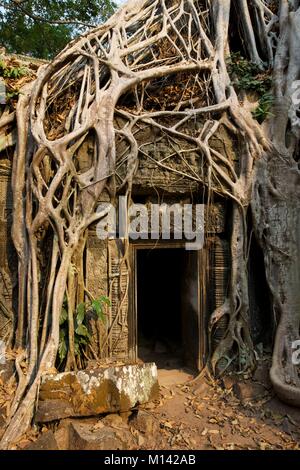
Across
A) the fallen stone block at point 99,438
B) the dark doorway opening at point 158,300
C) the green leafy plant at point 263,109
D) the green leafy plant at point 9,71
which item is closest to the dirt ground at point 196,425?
the fallen stone block at point 99,438

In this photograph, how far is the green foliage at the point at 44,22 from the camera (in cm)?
736

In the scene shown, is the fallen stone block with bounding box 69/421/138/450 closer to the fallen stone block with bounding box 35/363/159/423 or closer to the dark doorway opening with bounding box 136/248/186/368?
the fallen stone block with bounding box 35/363/159/423

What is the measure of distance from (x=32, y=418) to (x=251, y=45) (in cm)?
490

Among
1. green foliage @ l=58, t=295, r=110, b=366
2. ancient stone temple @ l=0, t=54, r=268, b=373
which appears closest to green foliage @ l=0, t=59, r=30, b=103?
ancient stone temple @ l=0, t=54, r=268, b=373

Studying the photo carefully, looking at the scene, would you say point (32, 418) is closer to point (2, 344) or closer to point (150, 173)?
point (2, 344)

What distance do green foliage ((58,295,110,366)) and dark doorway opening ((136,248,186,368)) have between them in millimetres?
2145

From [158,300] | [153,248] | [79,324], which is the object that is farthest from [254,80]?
[158,300]

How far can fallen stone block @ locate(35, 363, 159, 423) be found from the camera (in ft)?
8.61

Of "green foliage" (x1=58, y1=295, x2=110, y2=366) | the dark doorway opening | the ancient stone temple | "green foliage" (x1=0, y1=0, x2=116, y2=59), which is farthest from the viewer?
"green foliage" (x1=0, y1=0, x2=116, y2=59)

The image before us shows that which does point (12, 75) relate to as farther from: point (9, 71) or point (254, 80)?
point (254, 80)

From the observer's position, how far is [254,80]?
416cm

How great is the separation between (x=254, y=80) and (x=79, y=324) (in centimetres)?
347

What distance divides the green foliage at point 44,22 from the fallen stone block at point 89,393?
6555mm
